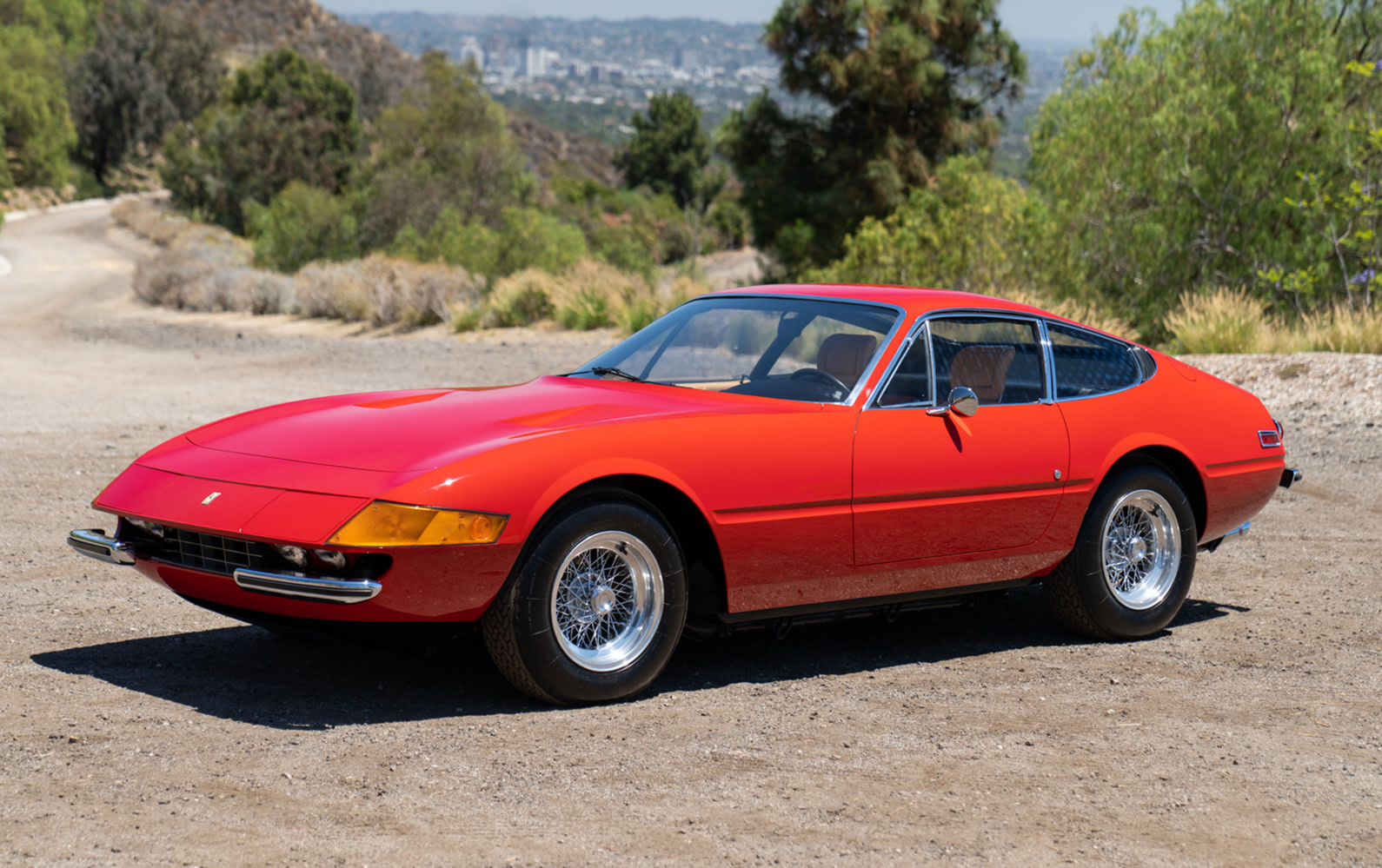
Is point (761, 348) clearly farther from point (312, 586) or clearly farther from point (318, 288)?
point (318, 288)

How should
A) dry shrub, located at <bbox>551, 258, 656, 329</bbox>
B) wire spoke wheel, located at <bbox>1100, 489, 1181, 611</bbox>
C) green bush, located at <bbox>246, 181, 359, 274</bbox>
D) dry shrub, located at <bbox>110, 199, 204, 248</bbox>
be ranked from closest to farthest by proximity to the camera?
wire spoke wheel, located at <bbox>1100, 489, 1181, 611</bbox> < dry shrub, located at <bbox>551, 258, 656, 329</bbox> < green bush, located at <bbox>246, 181, 359, 274</bbox> < dry shrub, located at <bbox>110, 199, 204, 248</bbox>

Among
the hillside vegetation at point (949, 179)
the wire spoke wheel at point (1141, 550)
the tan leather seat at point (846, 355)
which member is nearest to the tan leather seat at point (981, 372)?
the tan leather seat at point (846, 355)

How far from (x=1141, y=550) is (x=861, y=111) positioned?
30446 millimetres

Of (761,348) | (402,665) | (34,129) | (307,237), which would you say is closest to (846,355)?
(761,348)

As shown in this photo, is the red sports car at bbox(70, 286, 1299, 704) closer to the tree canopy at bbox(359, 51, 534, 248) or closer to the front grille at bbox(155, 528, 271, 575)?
the front grille at bbox(155, 528, 271, 575)

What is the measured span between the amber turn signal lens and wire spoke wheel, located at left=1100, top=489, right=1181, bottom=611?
3108mm

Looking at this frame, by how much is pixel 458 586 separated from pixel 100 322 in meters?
24.5

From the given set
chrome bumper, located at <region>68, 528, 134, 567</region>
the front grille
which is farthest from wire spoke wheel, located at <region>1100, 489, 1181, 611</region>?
chrome bumper, located at <region>68, 528, 134, 567</region>

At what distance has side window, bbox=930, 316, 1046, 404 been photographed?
18.6 ft

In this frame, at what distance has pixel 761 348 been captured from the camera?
5750 mm

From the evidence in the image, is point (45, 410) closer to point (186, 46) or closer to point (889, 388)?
point (889, 388)

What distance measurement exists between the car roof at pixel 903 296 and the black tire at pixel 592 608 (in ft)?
5.26

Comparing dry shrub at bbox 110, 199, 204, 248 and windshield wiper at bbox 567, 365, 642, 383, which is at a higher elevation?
windshield wiper at bbox 567, 365, 642, 383

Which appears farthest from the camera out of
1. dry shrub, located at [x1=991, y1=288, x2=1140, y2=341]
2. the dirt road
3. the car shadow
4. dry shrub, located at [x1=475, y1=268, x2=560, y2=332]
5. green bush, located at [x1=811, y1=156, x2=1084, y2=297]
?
dry shrub, located at [x1=475, y1=268, x2=560, y2=332]
